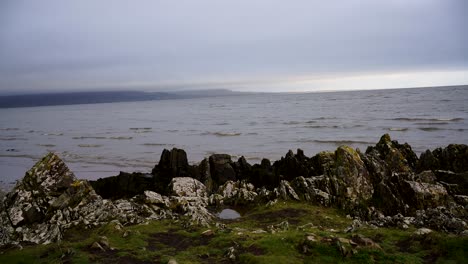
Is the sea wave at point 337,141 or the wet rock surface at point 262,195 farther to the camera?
the sea wave at point 337,141

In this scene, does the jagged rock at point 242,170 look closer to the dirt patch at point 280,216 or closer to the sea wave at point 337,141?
the dirt patch at point 280,216

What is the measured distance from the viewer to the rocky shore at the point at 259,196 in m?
14.9

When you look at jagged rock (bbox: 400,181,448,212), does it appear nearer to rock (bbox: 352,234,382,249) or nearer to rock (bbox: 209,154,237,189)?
rock (bbox: 352,234,382,249)

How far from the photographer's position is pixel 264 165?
82.2ft

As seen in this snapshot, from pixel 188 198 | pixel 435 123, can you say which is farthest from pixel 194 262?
pixel 435 123

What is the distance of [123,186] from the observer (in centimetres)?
2284

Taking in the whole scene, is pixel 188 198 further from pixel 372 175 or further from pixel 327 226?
pixel 372 175

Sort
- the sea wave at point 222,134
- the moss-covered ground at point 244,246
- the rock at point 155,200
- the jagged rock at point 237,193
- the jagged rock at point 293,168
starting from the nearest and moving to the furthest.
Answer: the moss-covered ground at point 244,246
the rock at point 155,200
the jagged rock at point 237,193
the jagged rock at point 293,168
the sea wave at point 222,134

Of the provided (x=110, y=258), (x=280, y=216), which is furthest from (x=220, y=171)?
(x=110, y=258)

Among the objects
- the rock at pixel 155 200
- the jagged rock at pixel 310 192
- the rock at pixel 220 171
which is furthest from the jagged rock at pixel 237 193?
the rock at pixel 155 200

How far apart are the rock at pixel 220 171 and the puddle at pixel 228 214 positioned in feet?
17.0

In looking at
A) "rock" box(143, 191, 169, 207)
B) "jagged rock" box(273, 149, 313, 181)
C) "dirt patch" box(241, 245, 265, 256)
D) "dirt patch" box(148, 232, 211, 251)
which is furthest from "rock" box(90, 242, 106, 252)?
"jagged rock" box(273, 149, 313, 181)

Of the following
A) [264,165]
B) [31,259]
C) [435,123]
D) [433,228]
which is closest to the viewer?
[31,259]

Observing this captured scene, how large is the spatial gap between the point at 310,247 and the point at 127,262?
5525 millimetres
